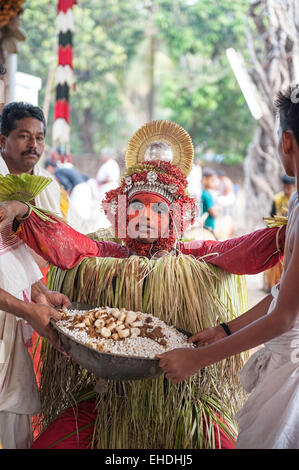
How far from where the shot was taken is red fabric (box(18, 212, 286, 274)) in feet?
6.47

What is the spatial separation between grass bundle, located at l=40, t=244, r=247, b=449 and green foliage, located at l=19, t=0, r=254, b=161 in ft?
48.5

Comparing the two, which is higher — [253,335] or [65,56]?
[65,56]

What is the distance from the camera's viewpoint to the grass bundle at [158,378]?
74.2 inches

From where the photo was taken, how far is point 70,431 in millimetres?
1889

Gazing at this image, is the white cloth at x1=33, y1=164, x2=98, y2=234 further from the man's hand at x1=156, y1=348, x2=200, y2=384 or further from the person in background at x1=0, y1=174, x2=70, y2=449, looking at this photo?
the man's hand at x1=156, y1=348, x2=200, y2=384

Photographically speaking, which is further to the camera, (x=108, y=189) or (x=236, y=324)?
(x=108, y=189)

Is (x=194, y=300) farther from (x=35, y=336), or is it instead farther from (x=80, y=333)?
(x=35, y=336)

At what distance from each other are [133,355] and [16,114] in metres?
1.77

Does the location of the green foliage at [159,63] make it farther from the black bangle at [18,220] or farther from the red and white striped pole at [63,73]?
the black bangle at [18,220]

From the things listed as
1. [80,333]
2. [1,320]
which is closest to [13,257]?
[1,320]

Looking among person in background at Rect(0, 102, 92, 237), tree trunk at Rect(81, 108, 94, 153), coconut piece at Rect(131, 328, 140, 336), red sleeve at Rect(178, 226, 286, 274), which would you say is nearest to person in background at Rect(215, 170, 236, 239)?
person in background at Rect(0, 102, 92, 237)

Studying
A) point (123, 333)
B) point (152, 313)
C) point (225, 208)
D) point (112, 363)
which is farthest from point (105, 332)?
point (225, 208)

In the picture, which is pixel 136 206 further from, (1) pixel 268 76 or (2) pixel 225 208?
(1) pixel 268 76

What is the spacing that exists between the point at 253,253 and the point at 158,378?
23.2 inches
